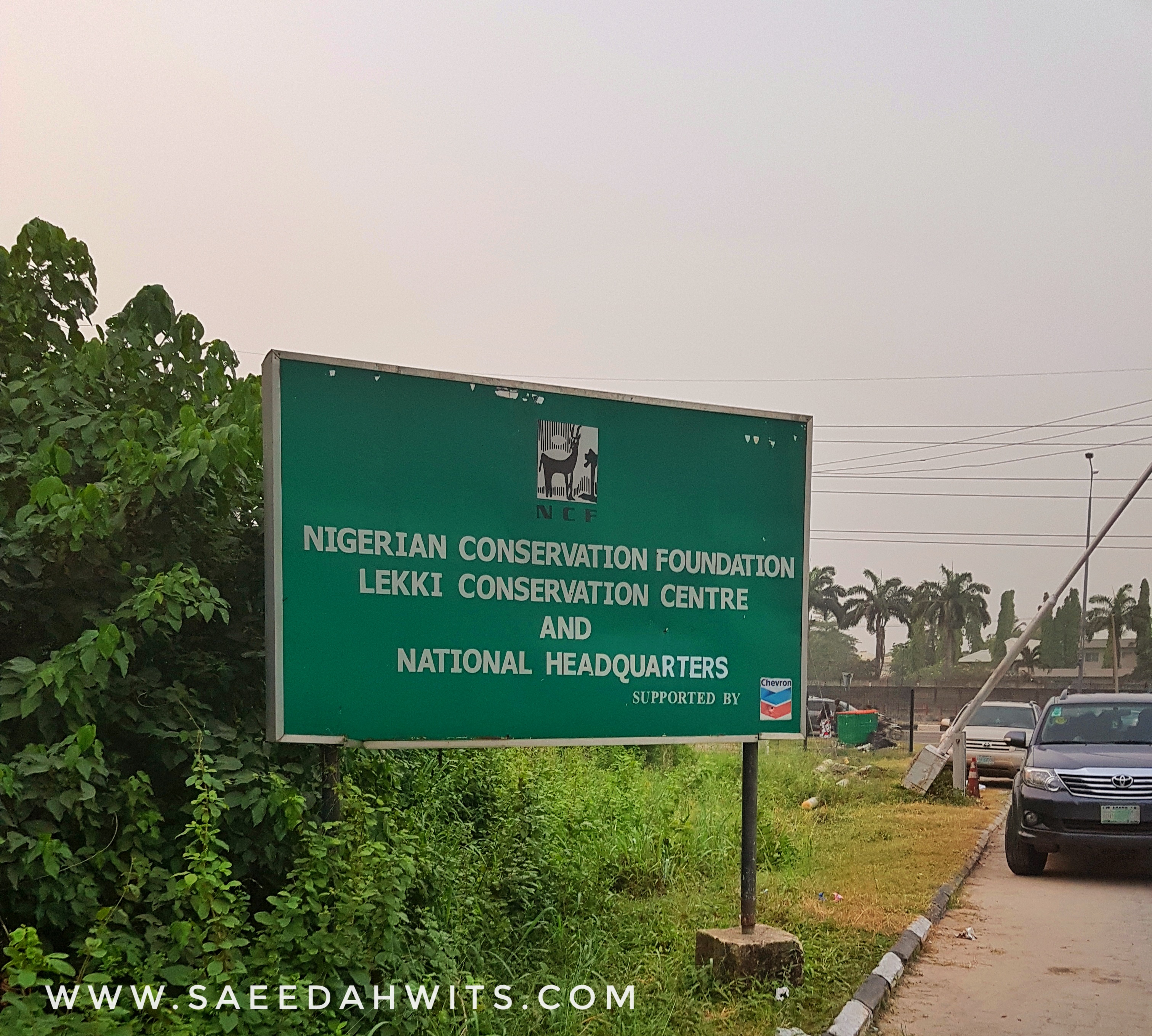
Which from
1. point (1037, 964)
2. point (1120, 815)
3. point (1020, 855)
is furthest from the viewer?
point (1020, 855)

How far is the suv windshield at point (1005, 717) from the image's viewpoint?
2319 cm

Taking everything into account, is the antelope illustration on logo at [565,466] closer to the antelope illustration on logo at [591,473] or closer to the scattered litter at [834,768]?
the antelope illustration on logo at [591,473]

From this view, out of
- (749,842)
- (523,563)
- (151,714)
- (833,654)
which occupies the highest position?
(523,563)

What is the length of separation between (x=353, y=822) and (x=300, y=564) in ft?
4.01

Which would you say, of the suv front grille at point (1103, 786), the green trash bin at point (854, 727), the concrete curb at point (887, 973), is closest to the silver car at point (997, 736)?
the green trash bin at point (854, 727)

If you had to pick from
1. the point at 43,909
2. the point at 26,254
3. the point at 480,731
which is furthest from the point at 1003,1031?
the point at 26,254

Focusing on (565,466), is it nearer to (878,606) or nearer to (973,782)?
(973,782)

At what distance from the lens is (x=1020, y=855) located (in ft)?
37.0

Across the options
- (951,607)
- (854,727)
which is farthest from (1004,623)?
(854,727)

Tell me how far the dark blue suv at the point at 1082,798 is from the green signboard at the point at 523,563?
216 inches

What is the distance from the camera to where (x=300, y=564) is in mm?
5191

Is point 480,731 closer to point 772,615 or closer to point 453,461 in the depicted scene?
point 453,461

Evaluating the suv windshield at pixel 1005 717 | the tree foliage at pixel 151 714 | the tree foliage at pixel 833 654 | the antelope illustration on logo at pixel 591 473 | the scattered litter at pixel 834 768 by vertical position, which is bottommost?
the tree foliage at pixel 833 654

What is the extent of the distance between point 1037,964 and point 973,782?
37.5 ft
